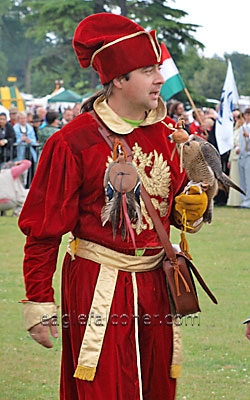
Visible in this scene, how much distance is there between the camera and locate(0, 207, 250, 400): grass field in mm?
6053

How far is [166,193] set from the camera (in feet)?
13.5

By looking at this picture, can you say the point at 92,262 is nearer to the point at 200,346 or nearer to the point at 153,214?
the point at 153,214

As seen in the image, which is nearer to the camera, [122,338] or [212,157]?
[122,338]

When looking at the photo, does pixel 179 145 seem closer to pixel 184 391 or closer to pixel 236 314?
pixel 184 391

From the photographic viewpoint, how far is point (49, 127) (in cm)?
1705

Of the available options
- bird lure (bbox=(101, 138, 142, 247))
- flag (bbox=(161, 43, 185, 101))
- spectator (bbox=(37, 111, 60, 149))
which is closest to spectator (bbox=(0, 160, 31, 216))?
spectator (bbox=(37, 111, 60, 149))

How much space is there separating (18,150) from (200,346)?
11.0 meters

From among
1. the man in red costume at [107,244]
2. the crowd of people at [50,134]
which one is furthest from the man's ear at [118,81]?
the crowd of people at [50,134]

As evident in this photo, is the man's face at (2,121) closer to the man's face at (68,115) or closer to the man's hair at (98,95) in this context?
the man's face at (68,115)

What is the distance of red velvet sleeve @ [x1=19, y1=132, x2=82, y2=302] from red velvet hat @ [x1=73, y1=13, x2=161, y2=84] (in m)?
0.41

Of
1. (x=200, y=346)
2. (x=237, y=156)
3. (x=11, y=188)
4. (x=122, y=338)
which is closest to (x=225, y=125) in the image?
(x=237, y=156)

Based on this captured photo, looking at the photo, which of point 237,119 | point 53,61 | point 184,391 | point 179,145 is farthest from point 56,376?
point 53,61

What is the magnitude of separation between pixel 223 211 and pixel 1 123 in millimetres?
4519

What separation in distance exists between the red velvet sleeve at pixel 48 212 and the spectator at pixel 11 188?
1117cm
